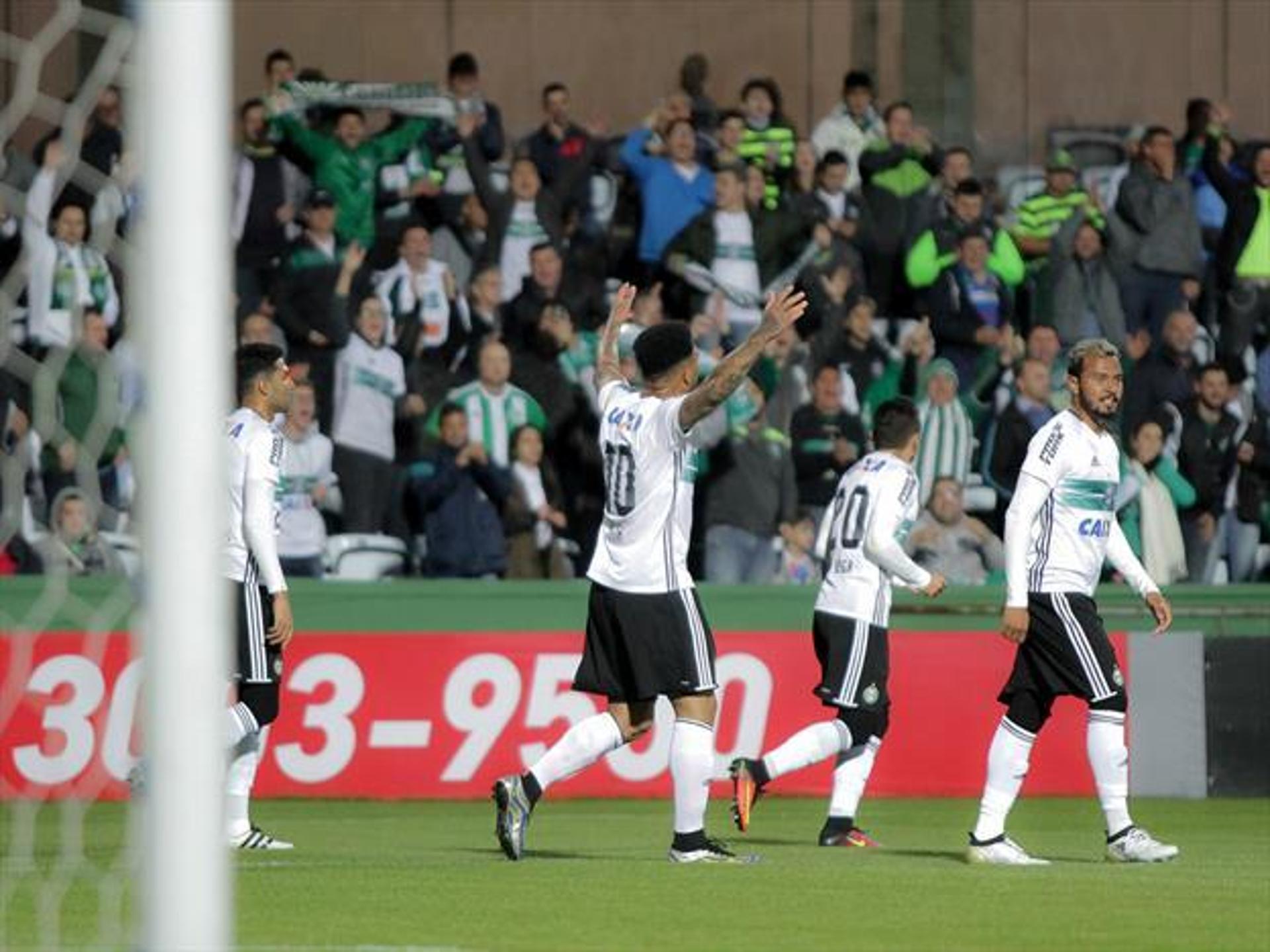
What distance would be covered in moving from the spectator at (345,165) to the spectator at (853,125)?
3.30 metres

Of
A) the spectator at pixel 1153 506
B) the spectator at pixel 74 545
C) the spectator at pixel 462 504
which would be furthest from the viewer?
the spectator at pixel 1153 506

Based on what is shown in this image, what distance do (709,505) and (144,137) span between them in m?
13.5

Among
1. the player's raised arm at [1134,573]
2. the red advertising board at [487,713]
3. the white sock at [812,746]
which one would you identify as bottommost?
the red advertising board at [487,713]

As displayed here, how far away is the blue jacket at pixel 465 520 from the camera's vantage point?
17.4 metres

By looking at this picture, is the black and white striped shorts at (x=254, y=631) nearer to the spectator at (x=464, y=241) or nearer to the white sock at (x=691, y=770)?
the white sock at (x=691, y=770)

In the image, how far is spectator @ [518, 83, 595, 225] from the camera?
19172 mm

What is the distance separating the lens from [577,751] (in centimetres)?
1153

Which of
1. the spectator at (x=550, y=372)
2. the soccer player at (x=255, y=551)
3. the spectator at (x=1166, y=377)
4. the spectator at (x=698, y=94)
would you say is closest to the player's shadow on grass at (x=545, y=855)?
the soccer player at (x=255, y=551)

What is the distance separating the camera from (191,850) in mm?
4633

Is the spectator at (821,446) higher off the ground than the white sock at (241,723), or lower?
higher

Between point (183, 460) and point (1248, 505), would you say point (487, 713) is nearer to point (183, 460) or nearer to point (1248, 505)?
point (1248, 505)

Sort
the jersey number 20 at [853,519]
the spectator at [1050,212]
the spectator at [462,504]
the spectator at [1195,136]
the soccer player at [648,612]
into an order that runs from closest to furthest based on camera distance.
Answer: the soccer player at [648,612] → the jersey number 20 at [853,519] → the spectator at [462,504] → the spectator at [1050,212] → the spectator at [1195,136]

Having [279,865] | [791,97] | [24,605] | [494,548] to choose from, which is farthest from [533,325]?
A: [279,865]

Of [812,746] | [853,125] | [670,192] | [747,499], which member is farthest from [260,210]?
[812,746]
